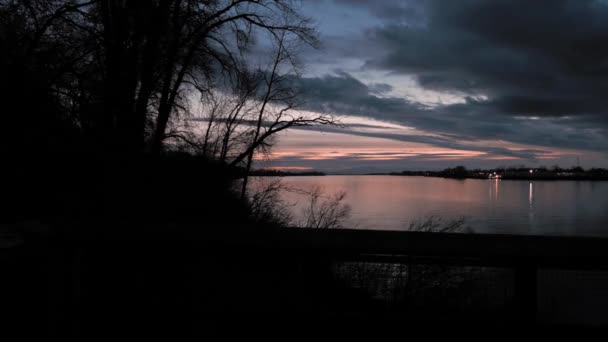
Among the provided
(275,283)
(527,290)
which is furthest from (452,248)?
(275,283)

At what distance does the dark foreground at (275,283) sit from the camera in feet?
8.02

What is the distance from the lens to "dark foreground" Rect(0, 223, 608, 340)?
2.45 m

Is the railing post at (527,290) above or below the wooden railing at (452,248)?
below

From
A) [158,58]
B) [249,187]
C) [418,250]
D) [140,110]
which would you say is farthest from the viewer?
[249,187]

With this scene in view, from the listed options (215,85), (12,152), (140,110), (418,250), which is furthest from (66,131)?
(215,85)

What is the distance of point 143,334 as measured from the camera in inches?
115

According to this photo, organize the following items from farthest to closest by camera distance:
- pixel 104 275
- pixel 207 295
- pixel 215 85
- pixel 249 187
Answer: pixel 249 187 < pixel 215 85 < pixel 104 275 < pixel 207 295

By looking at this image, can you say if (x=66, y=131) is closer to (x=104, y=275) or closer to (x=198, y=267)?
(x=104, y=275)

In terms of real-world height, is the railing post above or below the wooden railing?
below

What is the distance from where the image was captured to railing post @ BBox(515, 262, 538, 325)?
249 cm

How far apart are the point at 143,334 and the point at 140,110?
21.3 ft

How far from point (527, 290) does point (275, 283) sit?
67.6 inches

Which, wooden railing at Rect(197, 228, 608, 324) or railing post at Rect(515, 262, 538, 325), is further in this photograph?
railing post at Rect(515, 262, 538, 325)

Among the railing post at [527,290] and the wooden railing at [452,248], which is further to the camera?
the railing post at [527,290]
